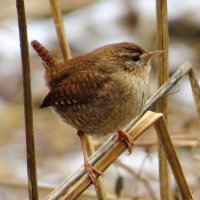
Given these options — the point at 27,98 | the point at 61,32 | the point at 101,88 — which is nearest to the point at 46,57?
the point at 61,32

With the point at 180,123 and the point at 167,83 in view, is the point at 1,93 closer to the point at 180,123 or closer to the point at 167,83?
the point at 180,123

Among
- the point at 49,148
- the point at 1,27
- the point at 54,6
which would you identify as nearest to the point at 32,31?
the point at 1,27

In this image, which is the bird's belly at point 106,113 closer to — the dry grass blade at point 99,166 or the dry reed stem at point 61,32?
the dry grass blade at point 99,166

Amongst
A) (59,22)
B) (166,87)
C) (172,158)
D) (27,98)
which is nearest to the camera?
(27,98)

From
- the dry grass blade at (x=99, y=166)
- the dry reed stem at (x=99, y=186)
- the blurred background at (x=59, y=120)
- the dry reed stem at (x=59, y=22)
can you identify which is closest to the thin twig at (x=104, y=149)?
the dry grass blade at (x=99, y=166)

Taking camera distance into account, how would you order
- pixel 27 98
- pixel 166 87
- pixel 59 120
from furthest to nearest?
pixel 59 120
pixel 166 87
pixel 27 98

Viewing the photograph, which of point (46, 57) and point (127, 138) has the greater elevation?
point (46, 57)

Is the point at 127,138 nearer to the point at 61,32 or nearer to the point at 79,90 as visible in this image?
the point at 79,90
